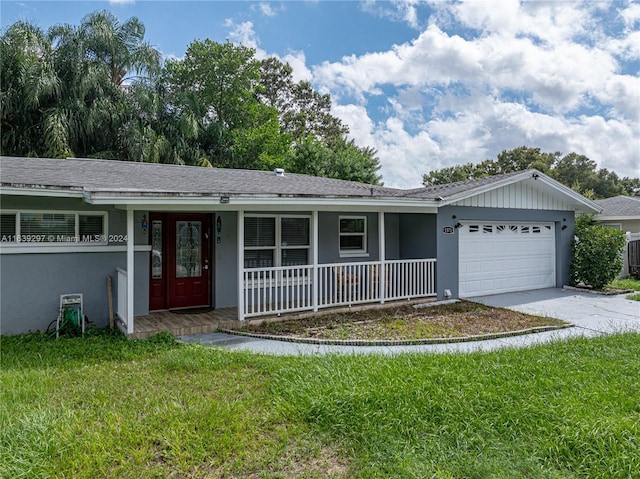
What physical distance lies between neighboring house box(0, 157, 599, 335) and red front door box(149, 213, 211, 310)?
0.02m

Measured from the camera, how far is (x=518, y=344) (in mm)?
6164

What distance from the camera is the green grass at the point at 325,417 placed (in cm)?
300

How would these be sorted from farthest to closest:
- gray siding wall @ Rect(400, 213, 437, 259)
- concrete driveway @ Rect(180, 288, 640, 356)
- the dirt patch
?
gray siding wall @ Rect(400, 213, 437, 259) → the dirt patch → concrete driveway @ Rect(180, 288, 640, 356)

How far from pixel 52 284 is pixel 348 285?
5555 millimetres

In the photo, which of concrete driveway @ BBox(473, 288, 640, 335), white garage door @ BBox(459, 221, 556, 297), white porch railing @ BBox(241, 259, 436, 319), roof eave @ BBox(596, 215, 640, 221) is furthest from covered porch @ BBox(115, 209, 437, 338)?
roof eave @ BBox(596, 215, 640, 221)

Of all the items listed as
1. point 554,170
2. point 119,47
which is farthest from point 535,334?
point 554,170

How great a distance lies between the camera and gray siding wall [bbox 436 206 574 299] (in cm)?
943

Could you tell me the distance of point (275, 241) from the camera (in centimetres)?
887

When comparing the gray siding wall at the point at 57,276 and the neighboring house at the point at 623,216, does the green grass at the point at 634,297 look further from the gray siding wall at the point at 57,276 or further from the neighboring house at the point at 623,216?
the gray siding wall at the point at 57,276

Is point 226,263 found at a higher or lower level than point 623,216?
lower

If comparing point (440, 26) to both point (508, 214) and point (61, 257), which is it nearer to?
point (508, 214)

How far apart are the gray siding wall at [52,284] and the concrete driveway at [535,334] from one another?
76.5 inches

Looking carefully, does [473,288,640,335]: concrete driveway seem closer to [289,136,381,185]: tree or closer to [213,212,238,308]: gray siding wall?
[213,212,238,308]: gray siding wall

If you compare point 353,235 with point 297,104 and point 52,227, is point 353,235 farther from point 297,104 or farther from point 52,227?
point 297,104
